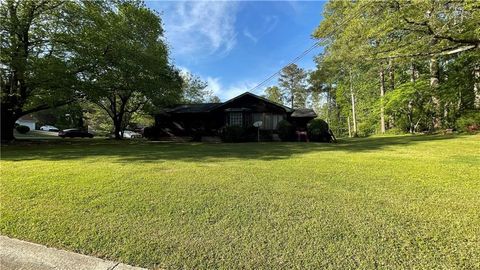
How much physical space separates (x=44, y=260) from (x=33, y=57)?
46.8 ft

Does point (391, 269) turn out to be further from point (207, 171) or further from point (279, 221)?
point (207, 171)

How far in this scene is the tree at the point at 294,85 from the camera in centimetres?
5500

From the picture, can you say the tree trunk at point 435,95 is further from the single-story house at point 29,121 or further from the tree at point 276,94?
the single-story house at point 29,121

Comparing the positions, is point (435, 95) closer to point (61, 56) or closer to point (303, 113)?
point (303, 113)

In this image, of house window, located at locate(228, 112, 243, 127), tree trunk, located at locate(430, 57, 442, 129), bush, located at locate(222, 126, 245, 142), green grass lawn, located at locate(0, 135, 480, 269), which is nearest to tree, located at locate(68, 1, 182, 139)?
house window, located at locate(228, 112, 243, 127)

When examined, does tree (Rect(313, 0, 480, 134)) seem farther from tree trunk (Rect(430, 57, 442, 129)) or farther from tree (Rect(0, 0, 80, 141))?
tree (Rect(0, 0, 80, 141))

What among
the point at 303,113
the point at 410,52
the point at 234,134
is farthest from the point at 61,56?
the point at 410,52

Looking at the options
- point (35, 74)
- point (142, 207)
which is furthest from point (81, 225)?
point (35, 74)

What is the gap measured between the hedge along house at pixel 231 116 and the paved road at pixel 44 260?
56.8 feet

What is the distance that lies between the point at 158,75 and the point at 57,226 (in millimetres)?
18479

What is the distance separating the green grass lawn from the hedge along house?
14229 mm

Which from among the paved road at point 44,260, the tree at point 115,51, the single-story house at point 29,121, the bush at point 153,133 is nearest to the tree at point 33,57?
the tree at point 115,51

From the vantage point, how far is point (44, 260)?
10.2ft

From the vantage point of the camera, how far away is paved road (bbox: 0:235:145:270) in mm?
2980
